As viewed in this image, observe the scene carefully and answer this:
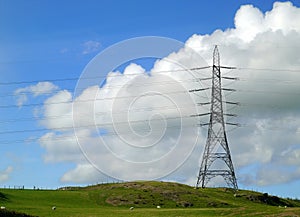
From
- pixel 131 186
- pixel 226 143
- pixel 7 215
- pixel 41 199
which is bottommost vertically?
pixel 7 215

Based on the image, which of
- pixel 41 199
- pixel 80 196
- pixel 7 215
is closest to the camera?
pixel 7 215

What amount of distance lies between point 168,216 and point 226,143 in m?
61.6

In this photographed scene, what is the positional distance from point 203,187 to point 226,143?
20.3m

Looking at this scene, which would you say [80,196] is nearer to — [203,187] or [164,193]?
[164,193]

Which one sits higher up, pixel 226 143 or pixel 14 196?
pixel 226 143

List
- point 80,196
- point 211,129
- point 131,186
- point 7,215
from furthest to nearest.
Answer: point 131,186
point 211,129
point 80,196
point 7,215

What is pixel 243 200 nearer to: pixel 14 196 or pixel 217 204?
pixel 217 204

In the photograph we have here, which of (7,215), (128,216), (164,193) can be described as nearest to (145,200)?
(164,193)

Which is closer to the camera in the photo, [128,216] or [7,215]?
[7,215]

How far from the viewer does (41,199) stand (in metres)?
119

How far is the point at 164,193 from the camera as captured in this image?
134 m

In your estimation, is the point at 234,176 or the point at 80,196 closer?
the point at 80,196

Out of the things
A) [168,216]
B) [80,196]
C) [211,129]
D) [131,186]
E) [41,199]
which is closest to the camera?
[168,216]

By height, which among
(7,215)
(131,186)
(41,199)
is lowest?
(7,215)
